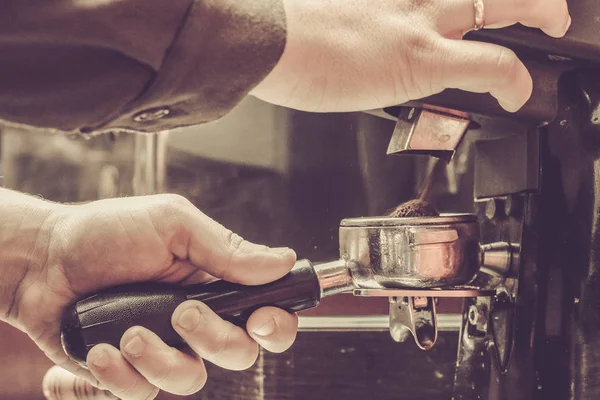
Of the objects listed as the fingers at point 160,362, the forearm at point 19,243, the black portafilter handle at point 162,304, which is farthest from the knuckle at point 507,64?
the forearm at point 19,243

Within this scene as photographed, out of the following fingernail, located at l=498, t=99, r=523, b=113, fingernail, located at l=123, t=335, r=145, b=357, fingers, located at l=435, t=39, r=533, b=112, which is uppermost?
fingers, located at l=435, t=39, r=533, b=112

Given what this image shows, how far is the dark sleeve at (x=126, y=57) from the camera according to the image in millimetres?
441

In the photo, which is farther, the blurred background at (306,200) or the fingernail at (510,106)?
the blurred background at (306,200)

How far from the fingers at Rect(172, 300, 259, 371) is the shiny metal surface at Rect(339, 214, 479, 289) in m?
0.12

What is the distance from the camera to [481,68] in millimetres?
512

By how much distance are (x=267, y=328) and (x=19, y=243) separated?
11.9 inches

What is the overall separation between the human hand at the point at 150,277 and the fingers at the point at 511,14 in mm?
251

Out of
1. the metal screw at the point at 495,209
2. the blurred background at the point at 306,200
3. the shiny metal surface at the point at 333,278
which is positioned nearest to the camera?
the shiny metal surface at the point at 333,278

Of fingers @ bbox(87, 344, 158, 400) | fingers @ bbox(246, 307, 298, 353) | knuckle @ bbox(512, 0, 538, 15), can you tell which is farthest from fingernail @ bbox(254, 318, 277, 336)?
knuckle @ bbox(512, 0, 538, 15)

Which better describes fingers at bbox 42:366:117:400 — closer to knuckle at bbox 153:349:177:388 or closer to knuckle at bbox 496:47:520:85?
knuckle at bbox 153:349:177:388

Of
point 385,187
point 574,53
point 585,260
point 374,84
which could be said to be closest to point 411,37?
point 374,84

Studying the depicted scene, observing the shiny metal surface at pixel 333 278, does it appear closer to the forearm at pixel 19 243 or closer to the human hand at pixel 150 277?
the human hand at pixel 150 277

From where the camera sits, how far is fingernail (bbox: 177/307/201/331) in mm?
518

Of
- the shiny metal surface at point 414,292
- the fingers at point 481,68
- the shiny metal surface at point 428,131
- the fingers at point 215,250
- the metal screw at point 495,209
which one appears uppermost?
the fingers at point 481,68
